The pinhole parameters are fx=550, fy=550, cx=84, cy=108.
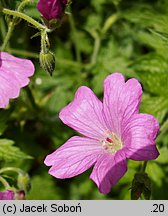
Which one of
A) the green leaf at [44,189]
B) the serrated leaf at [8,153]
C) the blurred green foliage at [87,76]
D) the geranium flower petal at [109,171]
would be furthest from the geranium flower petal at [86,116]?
the green leaf at [44,189]

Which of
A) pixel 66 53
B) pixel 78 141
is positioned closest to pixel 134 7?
pixel 66 53

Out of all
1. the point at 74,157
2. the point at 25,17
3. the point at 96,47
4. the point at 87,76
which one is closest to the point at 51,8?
the point at 25,17

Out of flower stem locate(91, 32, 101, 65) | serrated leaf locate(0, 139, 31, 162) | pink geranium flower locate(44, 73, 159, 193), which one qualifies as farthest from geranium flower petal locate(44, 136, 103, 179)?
flower stem locate(91, 32, 101, 65)

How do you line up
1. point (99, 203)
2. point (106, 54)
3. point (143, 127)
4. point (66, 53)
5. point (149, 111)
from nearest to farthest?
point (143, 127) < point (99, 203) < point (149, 111) < point (106, 54) < point (66, 53)

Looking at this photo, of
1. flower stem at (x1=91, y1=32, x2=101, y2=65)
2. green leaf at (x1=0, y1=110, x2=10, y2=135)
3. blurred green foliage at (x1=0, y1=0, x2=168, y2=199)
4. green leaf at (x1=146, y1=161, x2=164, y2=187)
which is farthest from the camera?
flower stem at (x1=91, y1=32, x2=101, y2=65)

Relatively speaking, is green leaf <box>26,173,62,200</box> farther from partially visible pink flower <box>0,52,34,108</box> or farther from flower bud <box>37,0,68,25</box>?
flower bud <box>37,0,68,25</box>

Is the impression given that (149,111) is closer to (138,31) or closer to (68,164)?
(68,164)
